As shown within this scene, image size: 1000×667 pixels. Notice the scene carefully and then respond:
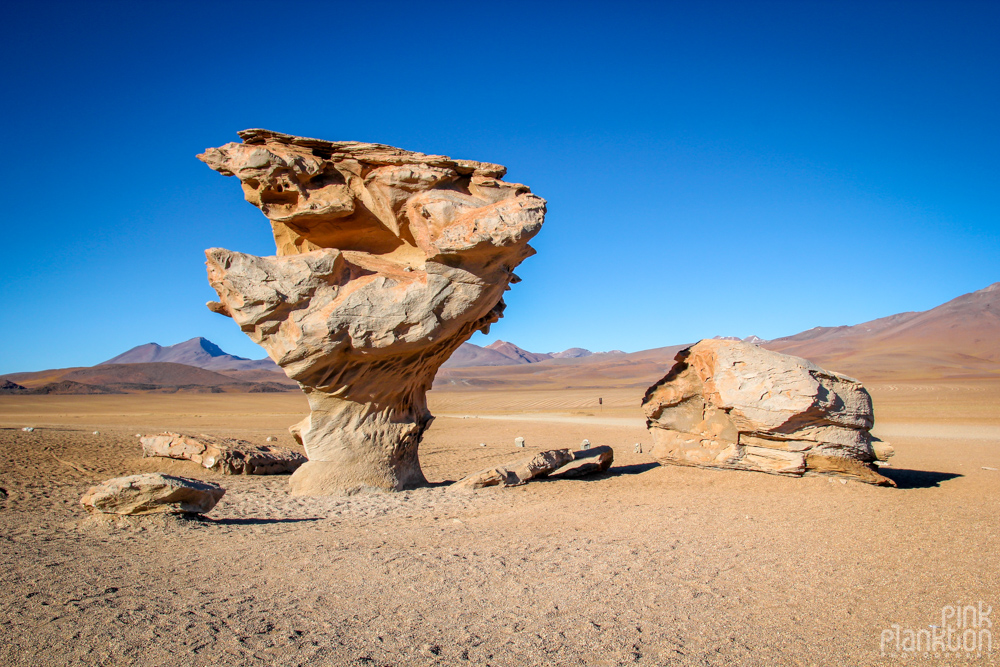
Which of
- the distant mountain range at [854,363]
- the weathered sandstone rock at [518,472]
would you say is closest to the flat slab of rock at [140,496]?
the weathered sandstone rock at [518,472]

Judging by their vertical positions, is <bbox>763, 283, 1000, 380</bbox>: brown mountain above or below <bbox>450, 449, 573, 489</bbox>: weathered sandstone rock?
above

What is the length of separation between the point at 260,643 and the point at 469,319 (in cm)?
611

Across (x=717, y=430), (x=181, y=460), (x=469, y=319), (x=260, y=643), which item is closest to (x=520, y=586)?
(x=260, y=643)

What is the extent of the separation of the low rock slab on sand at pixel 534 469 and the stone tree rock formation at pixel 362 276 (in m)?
1.32

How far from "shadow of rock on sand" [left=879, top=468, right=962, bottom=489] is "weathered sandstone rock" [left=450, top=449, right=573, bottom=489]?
5.51m

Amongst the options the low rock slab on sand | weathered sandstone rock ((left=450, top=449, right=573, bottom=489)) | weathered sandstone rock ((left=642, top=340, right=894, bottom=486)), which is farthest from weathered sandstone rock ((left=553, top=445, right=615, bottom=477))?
weathered sandstone rock ((left=642, top=340, right=894, bottom=486))

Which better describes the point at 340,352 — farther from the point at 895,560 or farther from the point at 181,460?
the point at 895,560

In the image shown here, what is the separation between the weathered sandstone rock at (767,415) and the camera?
9.17 metres

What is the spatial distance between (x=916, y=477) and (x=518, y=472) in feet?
23.6

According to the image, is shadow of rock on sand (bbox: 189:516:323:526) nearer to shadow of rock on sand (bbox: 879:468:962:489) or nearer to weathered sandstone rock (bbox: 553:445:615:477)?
weathered sandstone rock (bbox: 553:445:615:477)

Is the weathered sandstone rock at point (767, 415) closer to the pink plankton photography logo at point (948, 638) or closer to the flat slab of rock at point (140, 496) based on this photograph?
the pink plankton photography logo at point (948, 638)

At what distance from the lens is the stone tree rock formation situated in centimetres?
845

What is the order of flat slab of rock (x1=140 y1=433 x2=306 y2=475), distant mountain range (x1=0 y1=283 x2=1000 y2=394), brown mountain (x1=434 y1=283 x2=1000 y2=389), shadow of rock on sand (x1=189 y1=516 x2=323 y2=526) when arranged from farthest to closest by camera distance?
brown mountain (x1=434 y1=283 x2=1000 y2=389) < distant mountain range (x1=0 y1=283 x2=1000 y2=394) < flat slab of rock (x1=140 y1=433 x2=306 y2=475) < shadow of rock on sand (x1=189 y1=516 x2=323 y2=526)

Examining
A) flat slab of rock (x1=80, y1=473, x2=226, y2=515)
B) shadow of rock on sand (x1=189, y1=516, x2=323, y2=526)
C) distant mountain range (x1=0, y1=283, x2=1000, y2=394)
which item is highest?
distant mountain range (x1=0, y1=283, x2=1000, y2=394)
